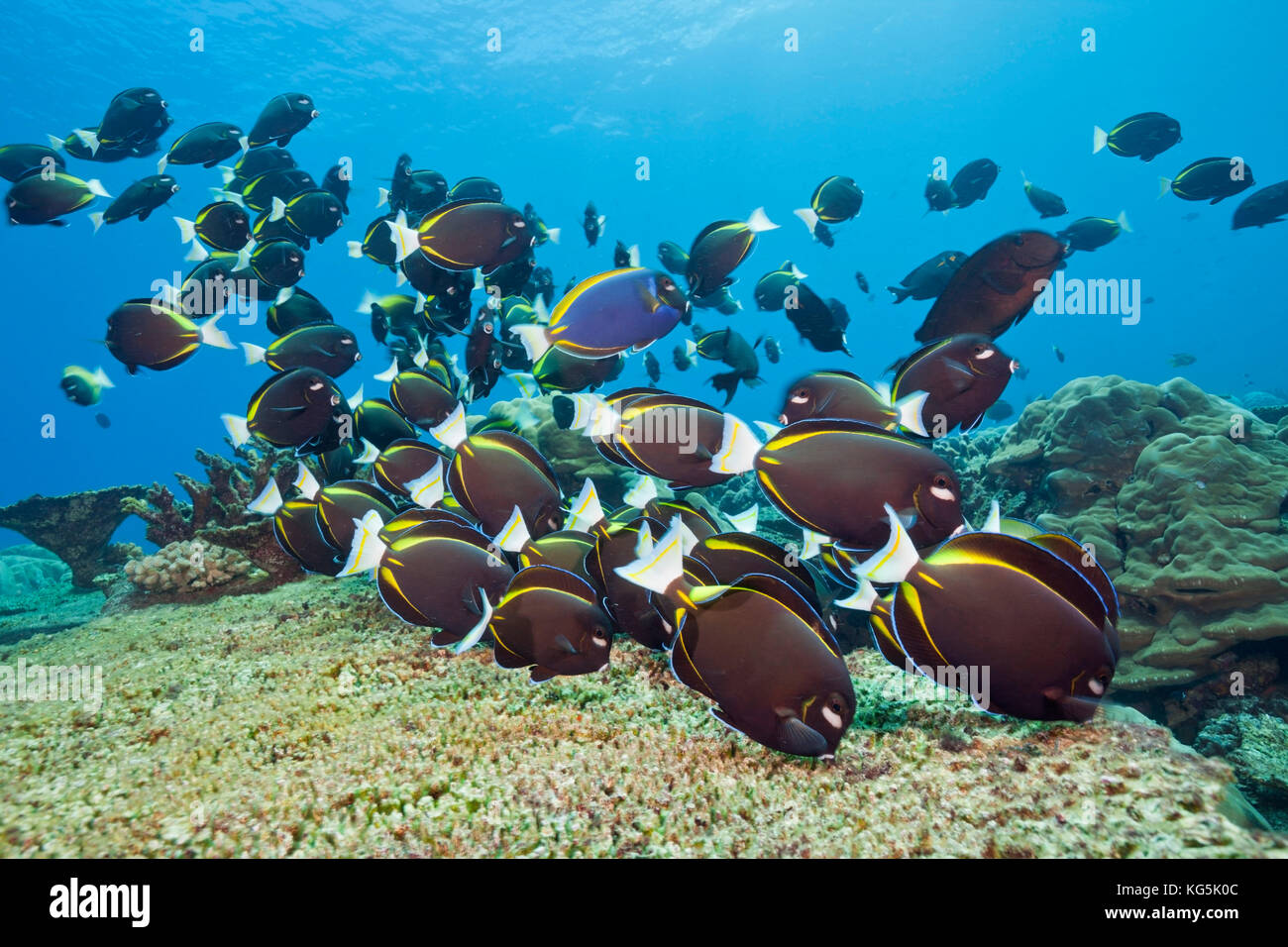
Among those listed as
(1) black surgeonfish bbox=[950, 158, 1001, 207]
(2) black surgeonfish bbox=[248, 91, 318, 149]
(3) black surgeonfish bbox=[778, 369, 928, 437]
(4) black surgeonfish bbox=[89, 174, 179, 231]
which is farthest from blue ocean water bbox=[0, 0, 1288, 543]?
(3) black surgeonfish bbox=[778, 369, 928, 437]

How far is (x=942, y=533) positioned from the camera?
81.6 inches

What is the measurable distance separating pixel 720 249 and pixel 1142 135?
6617 mm

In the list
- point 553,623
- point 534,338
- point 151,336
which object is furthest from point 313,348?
point 553,623

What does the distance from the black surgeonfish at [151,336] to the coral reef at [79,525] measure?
612 centimetres

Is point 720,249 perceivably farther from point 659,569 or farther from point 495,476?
point 659,569

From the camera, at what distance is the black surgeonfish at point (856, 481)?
198 centimetres

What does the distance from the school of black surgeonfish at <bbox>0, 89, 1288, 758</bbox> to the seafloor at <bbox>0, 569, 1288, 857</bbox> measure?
1.28 ft

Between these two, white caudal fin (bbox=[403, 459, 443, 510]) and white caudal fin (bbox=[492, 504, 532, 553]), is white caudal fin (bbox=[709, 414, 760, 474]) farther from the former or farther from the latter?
white caudal fin (bbox=[403, 459, 443, 510])

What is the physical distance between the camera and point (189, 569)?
5.70 m

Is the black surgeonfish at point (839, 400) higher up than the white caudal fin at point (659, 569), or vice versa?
the black surgeonfish at point (839, 400)

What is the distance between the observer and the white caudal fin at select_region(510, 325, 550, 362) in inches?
124

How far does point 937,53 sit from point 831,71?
37.1ft

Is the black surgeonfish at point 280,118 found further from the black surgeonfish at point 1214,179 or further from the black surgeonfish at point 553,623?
the black surgeonfish at point 1214,179

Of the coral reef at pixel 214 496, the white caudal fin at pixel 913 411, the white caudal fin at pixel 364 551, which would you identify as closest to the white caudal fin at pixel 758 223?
the white caudal fin at pixel 913 411
